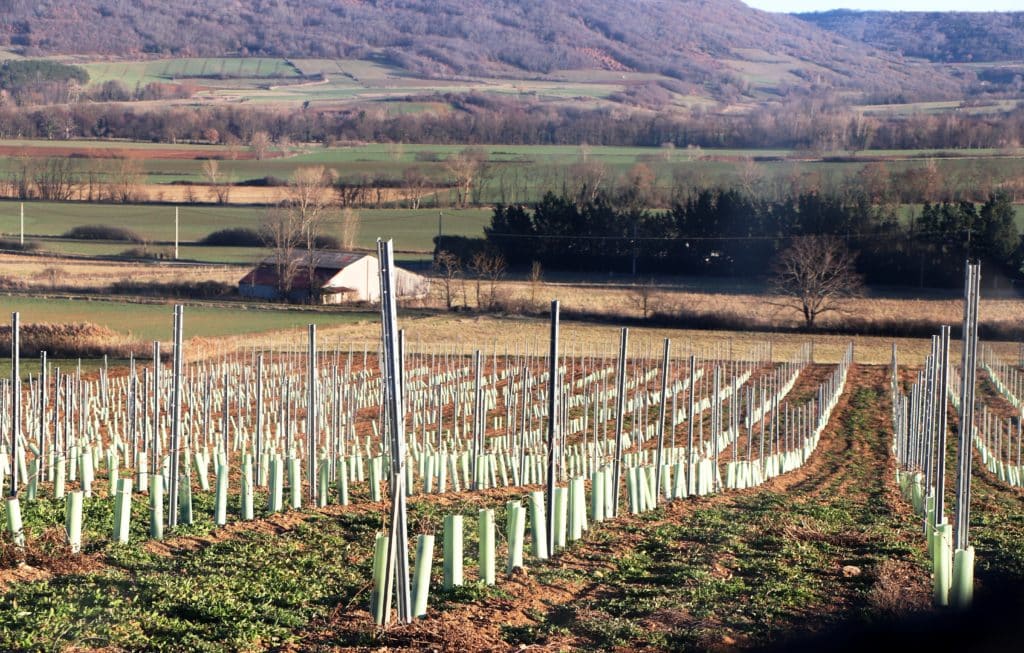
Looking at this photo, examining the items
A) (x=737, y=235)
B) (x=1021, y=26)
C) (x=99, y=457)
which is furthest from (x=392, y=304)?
(x=1021, y=26)

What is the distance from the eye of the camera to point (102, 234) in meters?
58.8

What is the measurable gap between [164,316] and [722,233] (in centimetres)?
2752

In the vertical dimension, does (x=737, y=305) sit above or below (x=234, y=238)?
below

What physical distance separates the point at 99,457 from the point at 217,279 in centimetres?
3369

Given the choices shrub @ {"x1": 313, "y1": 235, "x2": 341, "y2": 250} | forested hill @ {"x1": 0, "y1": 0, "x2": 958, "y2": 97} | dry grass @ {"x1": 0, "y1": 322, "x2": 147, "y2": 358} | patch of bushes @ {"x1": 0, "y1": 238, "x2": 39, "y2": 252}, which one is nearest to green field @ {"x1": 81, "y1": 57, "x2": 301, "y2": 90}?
forested hill @ {"x1": 0, "y1": 0, "x2": 958, "y2": 97}

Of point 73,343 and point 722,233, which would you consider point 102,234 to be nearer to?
point 73,343

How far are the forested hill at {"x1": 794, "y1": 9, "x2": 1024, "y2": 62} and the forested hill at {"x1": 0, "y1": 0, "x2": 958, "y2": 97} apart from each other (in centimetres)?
307

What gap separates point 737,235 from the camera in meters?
57.0

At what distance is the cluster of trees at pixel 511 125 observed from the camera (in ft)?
252

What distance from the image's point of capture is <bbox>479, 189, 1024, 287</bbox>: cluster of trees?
5212 cm

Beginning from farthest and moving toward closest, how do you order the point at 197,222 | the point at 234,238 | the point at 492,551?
the point at 197,222, the point at 234,238, the point at 492,551

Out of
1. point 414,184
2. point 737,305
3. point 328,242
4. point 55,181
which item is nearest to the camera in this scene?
point 737,305

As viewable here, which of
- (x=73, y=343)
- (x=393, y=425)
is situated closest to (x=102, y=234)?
(x=73, y=343)

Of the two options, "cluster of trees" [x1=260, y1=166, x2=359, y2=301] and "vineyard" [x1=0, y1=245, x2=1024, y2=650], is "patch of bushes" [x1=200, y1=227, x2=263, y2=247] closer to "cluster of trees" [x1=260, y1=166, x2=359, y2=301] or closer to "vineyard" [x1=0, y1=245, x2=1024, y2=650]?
"cluster of trees" [x1=260, y1=166, x2=359, y2=301]
